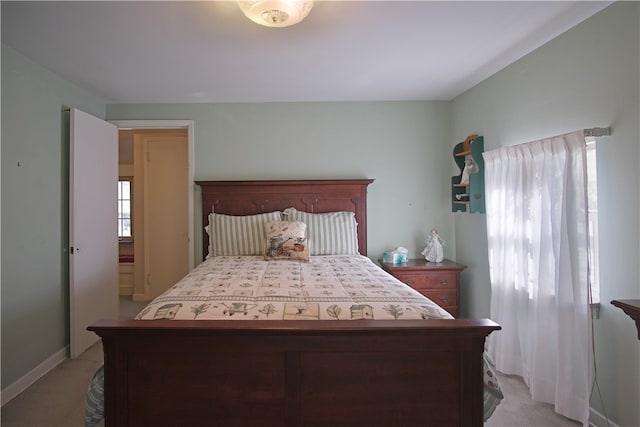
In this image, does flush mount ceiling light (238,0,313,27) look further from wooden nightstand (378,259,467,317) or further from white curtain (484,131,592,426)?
wooden nightstand (378,259,467,317)


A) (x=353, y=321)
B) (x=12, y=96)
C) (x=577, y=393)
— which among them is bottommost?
(x=577, y=393)

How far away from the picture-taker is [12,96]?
2340 mm

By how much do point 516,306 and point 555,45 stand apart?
6.07 feet

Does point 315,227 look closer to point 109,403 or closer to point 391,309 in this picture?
point 391,309

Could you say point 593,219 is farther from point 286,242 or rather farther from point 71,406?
point 71,406

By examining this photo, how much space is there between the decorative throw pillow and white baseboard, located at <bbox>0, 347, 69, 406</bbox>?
1.87 m

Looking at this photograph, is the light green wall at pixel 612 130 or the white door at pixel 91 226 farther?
the white door at pixel 91 226

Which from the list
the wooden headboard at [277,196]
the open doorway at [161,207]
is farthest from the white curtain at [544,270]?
the open doorway at [161,207]

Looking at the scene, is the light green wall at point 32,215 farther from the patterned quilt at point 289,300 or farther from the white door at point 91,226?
the patterned quilt at point 289,300

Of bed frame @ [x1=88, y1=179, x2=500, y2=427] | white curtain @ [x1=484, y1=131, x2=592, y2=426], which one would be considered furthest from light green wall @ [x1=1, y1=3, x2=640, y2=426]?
bed frame @ [x1=88, y1=179, x2=500, y2=427]

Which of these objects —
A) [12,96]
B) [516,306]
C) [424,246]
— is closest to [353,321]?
[516,306]

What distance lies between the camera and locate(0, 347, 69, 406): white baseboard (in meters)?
2.21

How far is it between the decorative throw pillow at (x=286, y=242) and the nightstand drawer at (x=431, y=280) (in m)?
0.99

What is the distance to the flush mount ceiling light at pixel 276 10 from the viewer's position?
1.64m
